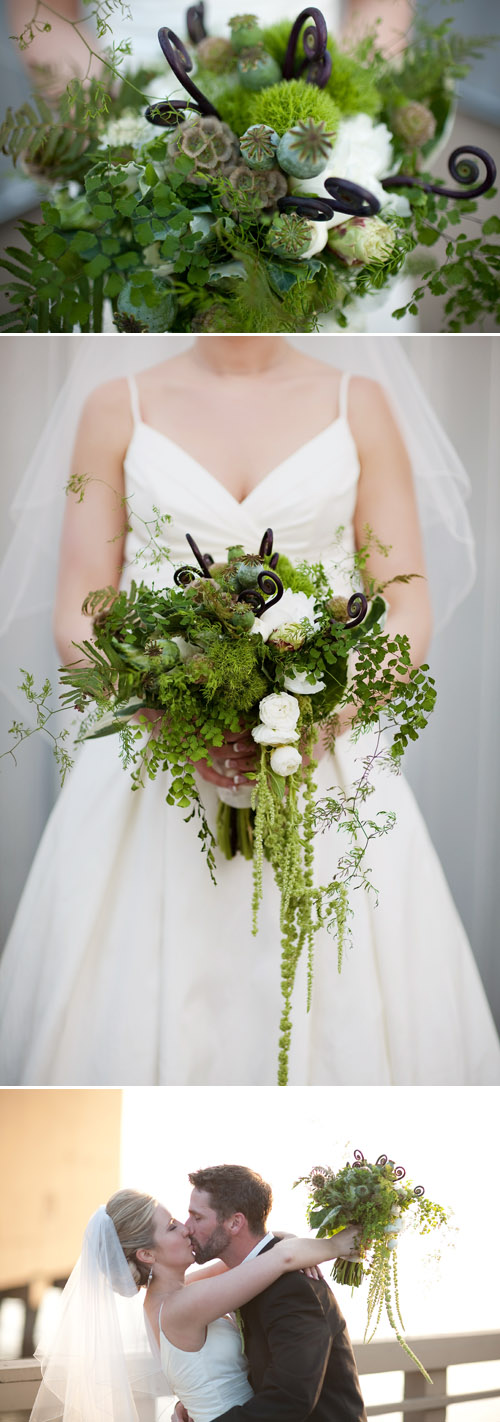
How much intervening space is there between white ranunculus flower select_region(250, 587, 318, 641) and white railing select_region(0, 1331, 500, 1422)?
1.20m

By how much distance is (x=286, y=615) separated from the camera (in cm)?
167

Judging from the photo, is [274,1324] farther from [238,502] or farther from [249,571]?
[238,502]

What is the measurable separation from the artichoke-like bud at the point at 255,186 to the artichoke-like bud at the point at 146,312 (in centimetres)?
17

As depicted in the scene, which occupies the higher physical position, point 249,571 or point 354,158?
point 354,158

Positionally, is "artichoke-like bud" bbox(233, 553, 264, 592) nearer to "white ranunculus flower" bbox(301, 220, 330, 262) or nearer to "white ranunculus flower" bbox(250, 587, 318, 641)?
"white ranunculus flower" bbox(250, 587, 318, 641)

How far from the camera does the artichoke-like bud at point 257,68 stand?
173 centimetres

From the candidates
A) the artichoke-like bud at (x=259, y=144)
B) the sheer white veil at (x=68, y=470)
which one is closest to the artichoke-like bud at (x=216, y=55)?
the artichoke-like bud at (x=259, y=144)

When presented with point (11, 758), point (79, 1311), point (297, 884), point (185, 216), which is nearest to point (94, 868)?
point (11, 758)

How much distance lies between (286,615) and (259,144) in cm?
75

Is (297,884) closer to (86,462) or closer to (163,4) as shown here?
(86,462)

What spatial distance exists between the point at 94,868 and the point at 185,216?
107 centimetres

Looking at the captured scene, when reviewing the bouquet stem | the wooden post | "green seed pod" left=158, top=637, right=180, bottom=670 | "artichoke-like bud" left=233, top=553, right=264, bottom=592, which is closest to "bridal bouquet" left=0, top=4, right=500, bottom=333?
"artichoke-like bud" left=233, top=553, right=264, bottom=592

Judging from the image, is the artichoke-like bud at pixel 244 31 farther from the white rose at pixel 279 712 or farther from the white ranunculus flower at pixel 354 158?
the white rose at pixel 279 712

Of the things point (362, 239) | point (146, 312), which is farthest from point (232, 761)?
point (362, 239)
